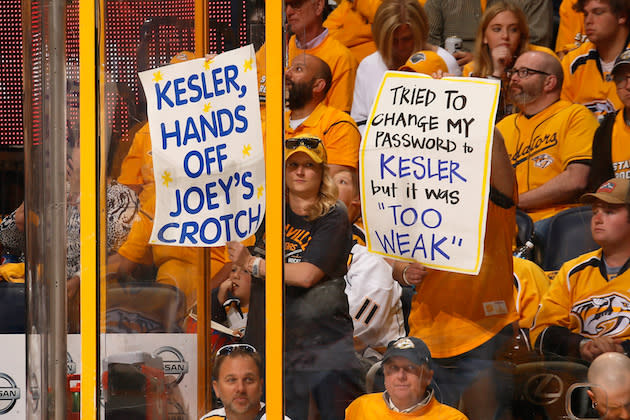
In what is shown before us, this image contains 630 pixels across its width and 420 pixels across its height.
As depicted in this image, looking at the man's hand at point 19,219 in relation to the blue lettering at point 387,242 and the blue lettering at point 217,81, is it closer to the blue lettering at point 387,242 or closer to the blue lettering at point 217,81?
the blue lettering at point 217,81

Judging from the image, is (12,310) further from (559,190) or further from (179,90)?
(559,190)

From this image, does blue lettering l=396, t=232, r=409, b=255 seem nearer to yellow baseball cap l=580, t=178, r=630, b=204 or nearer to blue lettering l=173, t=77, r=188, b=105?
yellow baseball cap l=580, t=178, r=630, b=204

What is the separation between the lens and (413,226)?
7.95 feet

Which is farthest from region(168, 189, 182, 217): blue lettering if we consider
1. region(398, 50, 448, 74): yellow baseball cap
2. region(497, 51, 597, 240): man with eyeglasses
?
region(497, 51, 597, 240): man with eyeglasses

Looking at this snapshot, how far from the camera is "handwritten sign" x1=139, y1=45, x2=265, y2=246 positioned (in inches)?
97.1

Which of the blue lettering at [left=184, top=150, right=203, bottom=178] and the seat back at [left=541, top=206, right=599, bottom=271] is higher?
the blue lettering at [left=184, top=150, right=203, bottom=178]

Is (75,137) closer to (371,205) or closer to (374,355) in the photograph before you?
(371,205)

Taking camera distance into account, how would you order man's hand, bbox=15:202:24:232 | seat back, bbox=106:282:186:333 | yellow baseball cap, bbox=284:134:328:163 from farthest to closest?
man's hand, bbox=15:202:24:232 < seat back, bbox=106:282:186:333 < yellow baseball cap, bbox=284:134:328:163

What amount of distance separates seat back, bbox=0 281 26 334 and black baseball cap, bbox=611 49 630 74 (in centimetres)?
203

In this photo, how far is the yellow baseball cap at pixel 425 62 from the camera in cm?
243

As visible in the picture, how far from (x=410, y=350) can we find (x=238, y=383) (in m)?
0.56

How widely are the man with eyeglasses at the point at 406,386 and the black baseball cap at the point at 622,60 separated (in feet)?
3.34

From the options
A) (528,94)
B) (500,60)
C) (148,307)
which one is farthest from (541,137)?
(148,307)

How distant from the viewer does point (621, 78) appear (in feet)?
7.82
